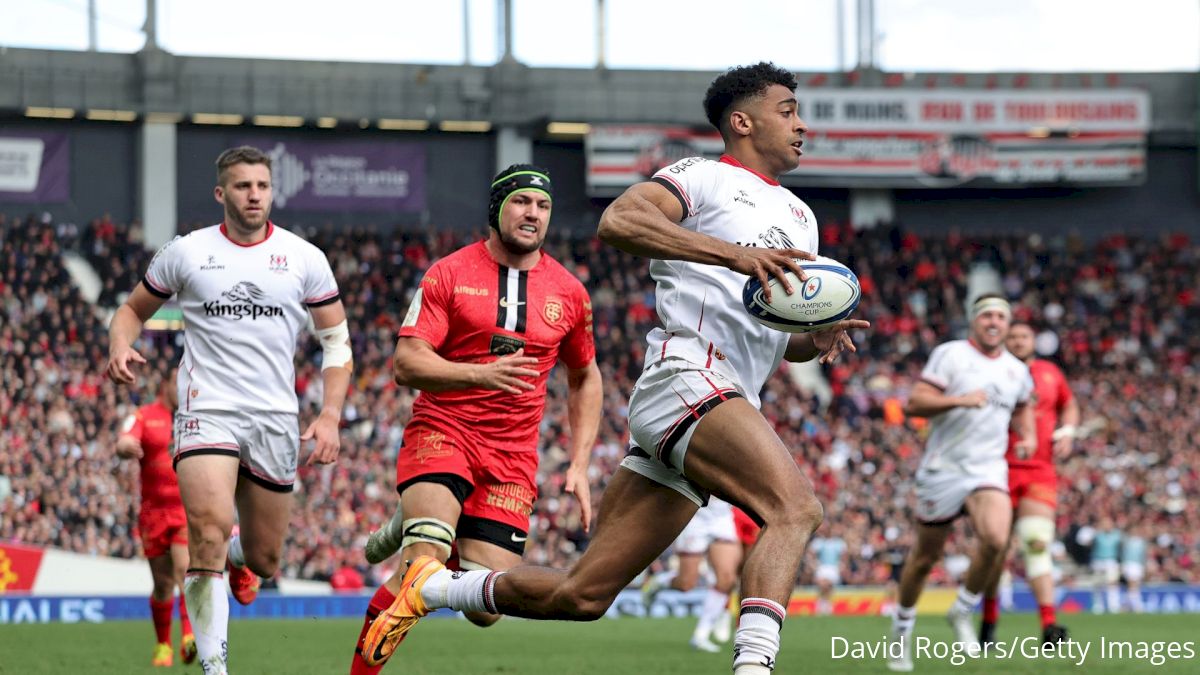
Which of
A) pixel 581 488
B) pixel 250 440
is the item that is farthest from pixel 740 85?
pixel 250 440

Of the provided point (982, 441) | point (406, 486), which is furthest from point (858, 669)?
point (406, 486)

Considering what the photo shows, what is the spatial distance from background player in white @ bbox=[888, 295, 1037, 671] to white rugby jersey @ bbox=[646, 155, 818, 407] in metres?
5.64

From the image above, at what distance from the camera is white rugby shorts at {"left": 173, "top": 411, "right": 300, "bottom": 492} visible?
28.0ft

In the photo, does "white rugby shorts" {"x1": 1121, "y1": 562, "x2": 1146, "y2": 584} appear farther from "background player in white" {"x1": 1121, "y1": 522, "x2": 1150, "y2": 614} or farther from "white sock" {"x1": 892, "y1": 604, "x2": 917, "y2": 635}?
"white sock" {"x1": 892, "y1": 604, "x2": 917, "y2": 635}

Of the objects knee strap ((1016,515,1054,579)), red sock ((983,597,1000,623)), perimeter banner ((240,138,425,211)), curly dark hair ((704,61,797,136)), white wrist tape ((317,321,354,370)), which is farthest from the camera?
perimeter banner ((240,138,425,211))

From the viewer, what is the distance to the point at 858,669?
11.6 meters

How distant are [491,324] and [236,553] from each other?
2.34 m

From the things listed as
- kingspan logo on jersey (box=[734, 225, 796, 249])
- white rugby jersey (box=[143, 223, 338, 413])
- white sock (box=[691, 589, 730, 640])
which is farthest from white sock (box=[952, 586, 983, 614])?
kingspan logo on jersey (box=[734, 225, 796, 249])

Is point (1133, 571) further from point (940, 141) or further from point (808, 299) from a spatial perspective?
point (808, 299)

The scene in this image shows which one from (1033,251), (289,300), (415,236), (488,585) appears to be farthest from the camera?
(1033,251)

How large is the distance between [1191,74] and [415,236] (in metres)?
19.2

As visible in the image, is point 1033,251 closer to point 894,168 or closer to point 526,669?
point 894,168

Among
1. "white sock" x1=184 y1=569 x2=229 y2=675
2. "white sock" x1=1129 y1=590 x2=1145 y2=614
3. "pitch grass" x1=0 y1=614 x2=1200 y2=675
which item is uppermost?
"white sock" x1=184 y1=569 x2=229 y2=675

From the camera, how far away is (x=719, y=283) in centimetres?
671
